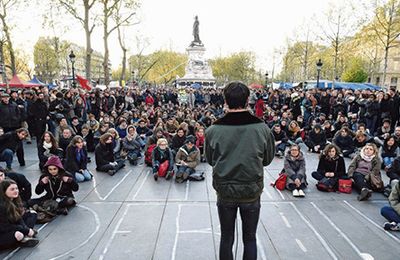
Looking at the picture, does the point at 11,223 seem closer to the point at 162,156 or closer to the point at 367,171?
the point at 162,156

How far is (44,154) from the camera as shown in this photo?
316 inches

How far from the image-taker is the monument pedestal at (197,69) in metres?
45.1

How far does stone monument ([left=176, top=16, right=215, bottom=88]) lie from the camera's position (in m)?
45.1

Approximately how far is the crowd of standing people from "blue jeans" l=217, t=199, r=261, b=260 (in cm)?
46

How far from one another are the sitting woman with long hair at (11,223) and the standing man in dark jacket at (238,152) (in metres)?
3.28

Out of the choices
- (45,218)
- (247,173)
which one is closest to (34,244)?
(45,218)

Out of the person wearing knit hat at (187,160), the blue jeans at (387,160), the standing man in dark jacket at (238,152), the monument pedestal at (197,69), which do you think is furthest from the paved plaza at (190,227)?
the monument pedestal at (197,69)

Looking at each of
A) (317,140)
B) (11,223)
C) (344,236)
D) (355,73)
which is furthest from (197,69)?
(11,223)

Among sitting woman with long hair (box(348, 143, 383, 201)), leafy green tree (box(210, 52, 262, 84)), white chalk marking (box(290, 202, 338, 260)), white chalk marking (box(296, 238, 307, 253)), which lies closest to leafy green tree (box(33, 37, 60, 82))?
leafy green tree (box(210, 52, 262, 84))

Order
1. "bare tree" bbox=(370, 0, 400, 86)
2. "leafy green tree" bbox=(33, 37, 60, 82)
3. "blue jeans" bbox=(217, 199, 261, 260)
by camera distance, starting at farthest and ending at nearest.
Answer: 1. "leafy green tree" bbox=(33, 37, 60, 82)
2. "bare tree" bbox=(370, 0, 400, 86)
3. "blue jeans" bbox=(217, 199, 261, 260)

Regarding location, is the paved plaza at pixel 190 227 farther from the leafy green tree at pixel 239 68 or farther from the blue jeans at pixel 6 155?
the leafy green tree at pixel 239 68

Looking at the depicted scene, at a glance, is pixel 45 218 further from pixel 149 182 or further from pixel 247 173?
pixel 247 173

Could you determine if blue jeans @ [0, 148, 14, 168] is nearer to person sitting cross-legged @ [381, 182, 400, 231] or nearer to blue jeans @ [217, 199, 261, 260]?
blue jeans @ [217, 199, 261, 260]

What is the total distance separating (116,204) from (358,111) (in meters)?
12.7
